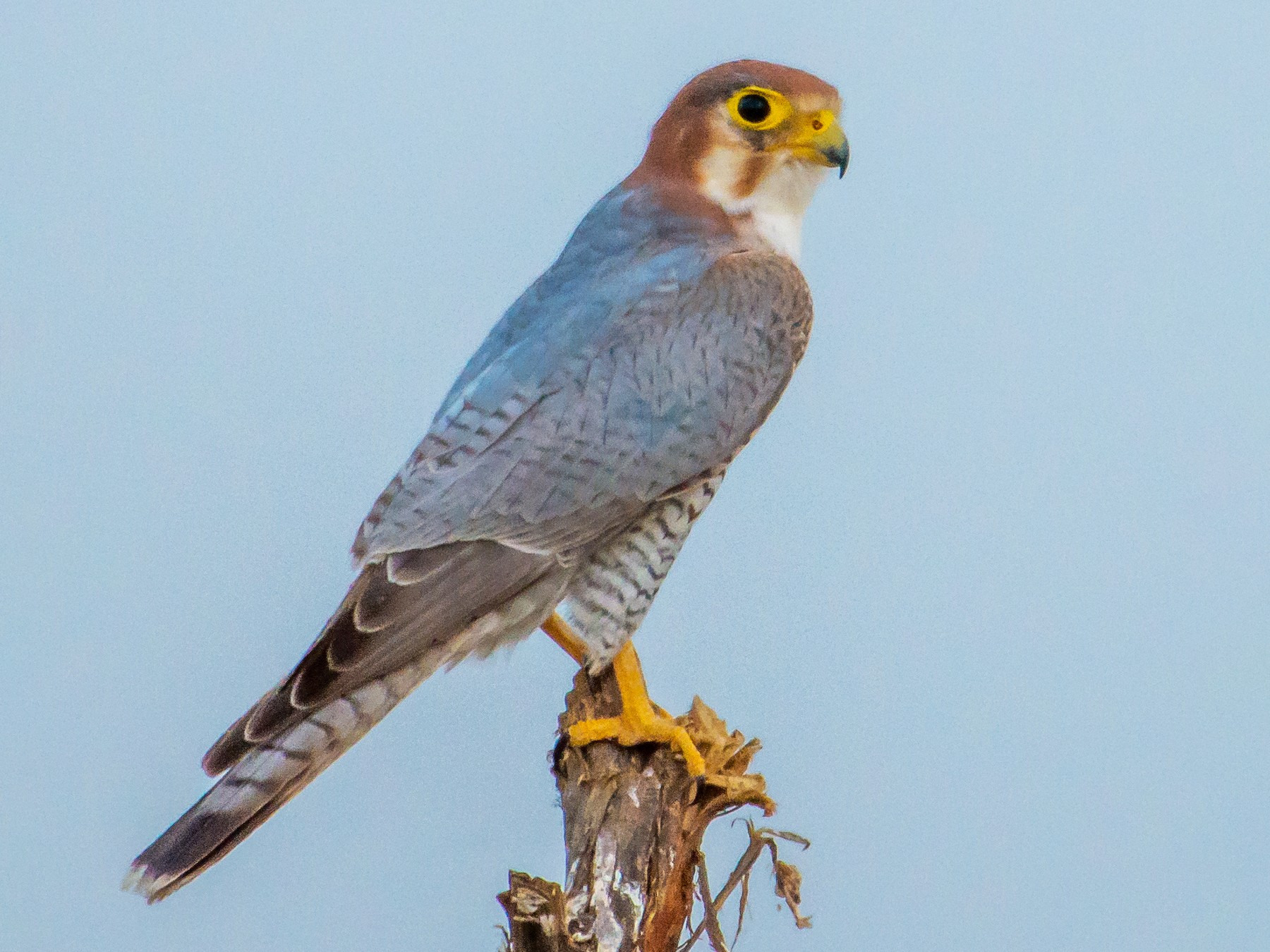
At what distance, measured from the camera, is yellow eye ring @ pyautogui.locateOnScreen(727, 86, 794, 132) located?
9.45ft

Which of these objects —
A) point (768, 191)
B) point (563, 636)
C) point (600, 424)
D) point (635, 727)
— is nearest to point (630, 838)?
point (635, 727)

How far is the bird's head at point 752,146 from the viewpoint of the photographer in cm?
289

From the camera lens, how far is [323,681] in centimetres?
237

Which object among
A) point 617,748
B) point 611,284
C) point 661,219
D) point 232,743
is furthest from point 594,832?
point 661,219

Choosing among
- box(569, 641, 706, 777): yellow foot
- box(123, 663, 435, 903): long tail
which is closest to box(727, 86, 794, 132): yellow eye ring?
box(569, 641, 706, 777): yellow foot

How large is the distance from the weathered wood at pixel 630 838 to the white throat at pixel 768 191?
3.36ft

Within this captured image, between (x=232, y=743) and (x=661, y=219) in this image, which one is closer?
(x=232, y=743)

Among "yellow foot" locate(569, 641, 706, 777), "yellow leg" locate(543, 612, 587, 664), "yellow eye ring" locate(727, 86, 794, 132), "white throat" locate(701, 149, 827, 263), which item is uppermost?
"yellow eye ring" locate(727, 86, 794, 132)

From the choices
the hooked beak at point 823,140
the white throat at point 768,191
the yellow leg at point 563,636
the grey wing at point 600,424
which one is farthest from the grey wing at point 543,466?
the yellow leg at point 563,636

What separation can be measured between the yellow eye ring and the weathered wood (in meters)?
1.21

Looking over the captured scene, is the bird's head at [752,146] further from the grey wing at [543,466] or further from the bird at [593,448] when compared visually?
the grey wing at [543,466]

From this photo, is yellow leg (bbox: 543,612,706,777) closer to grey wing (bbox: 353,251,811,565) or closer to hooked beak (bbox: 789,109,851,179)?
grey wing (bbox: 353,251,811,565)

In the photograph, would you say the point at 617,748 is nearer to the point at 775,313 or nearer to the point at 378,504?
the point at 378,504

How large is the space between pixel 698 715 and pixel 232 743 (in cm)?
95
